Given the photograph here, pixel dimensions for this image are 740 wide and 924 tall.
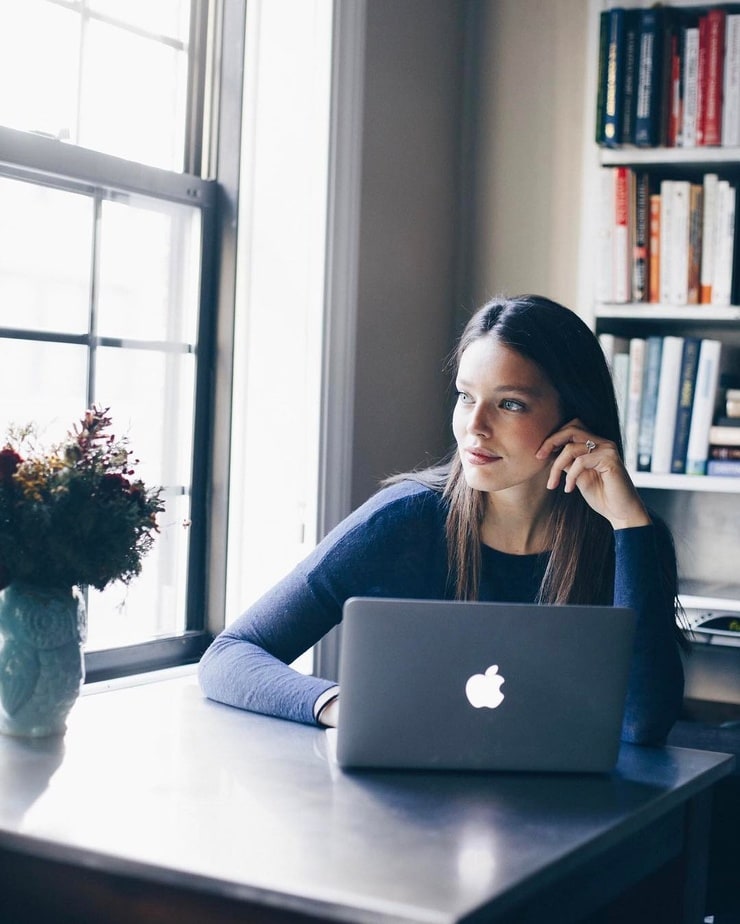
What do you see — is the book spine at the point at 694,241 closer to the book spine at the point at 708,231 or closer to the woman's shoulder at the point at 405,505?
the book spine at the point at 708,231

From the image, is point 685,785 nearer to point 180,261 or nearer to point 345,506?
point 345,506

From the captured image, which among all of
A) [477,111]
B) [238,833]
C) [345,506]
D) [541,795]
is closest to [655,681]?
[541,795]

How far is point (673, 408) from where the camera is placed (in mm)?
2645

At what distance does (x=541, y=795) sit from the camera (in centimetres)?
137

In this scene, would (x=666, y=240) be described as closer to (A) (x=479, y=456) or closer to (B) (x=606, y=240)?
(B) (x=606, y=240)

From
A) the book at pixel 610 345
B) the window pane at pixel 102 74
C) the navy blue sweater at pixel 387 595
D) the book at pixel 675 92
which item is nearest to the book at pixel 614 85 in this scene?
the book at pixel 675 92

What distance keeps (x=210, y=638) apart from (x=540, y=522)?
0.81 meters

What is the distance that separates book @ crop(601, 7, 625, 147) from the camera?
2.62m

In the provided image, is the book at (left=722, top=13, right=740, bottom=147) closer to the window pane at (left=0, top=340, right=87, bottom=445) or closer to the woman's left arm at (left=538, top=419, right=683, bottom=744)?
the woman's left arm at (left=538, top=419, right=683, bottom=744)

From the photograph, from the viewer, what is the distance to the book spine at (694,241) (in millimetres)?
2619

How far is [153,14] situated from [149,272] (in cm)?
49

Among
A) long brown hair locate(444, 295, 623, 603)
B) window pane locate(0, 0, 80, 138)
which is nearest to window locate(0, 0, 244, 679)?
window pane locate(0, 0, 80, 138)

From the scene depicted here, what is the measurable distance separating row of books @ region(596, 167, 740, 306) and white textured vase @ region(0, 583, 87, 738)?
1549 millimetres

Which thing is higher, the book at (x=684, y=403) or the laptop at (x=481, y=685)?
the book at (x=684, y=403)
